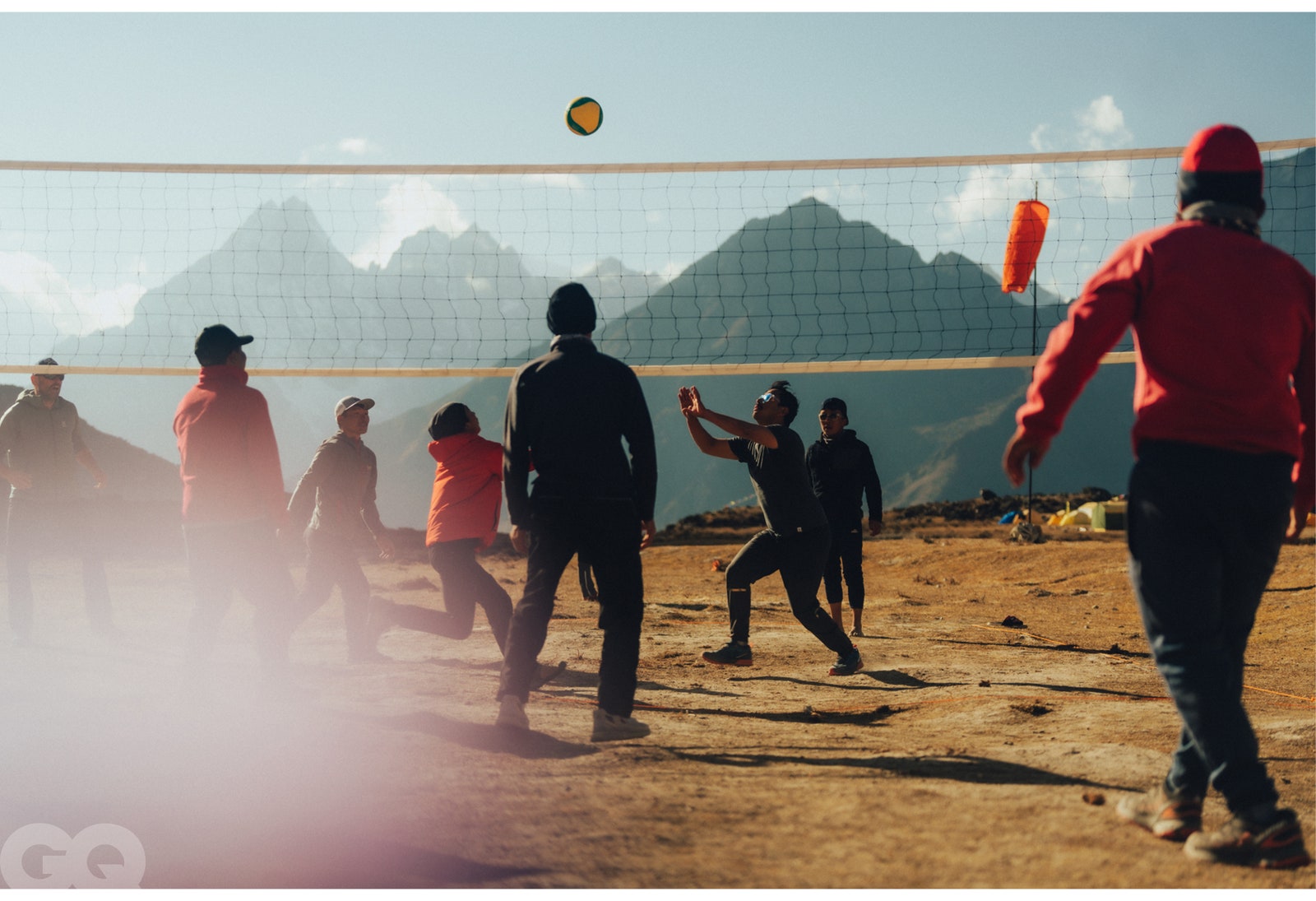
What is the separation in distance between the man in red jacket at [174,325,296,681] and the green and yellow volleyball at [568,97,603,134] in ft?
11.3

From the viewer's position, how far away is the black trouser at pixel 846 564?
736 cm

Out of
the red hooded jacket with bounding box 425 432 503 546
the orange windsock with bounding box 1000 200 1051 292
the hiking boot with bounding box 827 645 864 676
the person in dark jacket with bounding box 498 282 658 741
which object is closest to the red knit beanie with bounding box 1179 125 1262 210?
the person in dark jacket with bounding box 498 282 658 741

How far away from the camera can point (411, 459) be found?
52406mm

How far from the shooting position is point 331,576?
247 inches

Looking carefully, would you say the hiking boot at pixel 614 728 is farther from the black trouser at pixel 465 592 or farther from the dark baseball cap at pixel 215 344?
the dark baseball cap at pixel 215 344

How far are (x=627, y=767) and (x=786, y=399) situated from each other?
290 centimetres

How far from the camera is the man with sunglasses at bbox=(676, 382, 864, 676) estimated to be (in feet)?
19.5

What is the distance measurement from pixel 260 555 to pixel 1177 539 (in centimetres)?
408

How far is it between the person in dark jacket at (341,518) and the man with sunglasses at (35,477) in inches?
80.6

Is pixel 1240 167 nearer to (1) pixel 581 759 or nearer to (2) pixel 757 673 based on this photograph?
(1) pixel 581 759

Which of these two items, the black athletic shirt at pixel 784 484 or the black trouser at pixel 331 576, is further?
the black trouser at pixel 331 576

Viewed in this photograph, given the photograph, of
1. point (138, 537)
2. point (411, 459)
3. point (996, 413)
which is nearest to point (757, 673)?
point (138, 537)

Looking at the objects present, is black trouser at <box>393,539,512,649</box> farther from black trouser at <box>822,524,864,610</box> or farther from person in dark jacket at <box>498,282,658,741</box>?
black trouser at <box>822,524,864,610</box>

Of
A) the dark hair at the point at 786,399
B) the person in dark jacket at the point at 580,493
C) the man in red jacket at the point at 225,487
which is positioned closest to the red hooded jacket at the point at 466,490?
the man in red jacket at the point at 225,487
